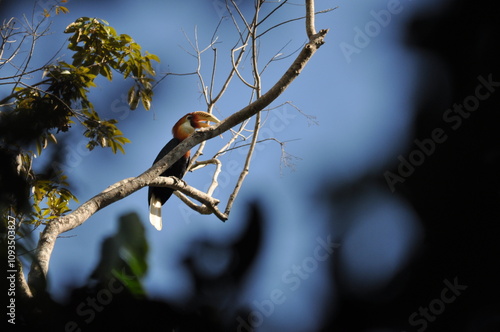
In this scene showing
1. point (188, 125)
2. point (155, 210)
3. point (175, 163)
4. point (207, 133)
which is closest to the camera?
point (207, 133)

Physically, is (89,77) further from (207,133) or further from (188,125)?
(188,125)

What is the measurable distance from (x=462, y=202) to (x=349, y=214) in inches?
3.7

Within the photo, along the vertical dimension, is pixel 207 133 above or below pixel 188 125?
below

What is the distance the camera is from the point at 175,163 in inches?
196

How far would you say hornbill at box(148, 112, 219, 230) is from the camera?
5.01 metres

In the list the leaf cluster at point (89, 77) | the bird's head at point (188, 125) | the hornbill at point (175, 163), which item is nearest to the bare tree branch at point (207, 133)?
the leaf cluster at point (89, 77)

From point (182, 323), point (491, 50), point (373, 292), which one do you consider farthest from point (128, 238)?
point (491, 50)

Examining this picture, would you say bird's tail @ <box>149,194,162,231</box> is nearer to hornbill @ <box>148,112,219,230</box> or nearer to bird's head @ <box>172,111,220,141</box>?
hornbill @ <box>148,112,219,230</box>

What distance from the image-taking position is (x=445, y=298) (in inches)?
15.5

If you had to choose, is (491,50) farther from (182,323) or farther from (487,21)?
(182,323)

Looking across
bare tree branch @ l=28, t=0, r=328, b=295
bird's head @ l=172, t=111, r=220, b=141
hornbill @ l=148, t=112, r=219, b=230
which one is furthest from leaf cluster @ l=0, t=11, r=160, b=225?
bird's head @ l=172, t=111, r=220, b=141

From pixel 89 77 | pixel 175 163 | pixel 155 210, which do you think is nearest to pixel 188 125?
pixel 175 163

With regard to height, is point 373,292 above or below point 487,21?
below

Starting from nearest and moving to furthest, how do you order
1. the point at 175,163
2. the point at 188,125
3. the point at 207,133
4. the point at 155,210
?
the point at 207,133 → the point at 175,163 → the point at 155,210 → the point at 188,125
